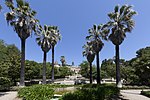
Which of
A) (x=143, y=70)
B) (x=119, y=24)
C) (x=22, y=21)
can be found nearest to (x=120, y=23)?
(x=119, y=24)

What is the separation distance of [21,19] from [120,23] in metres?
17.2

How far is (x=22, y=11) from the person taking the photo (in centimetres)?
3662

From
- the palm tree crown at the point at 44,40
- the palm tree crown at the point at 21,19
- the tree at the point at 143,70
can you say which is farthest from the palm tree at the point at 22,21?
the tree at the point at 143,70

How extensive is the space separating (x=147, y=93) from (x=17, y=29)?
21.8 meters

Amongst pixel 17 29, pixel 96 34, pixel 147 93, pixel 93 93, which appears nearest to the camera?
pixel 93 93

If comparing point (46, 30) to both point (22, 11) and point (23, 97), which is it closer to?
point (22, 11)

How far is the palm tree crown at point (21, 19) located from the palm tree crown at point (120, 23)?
559 inches

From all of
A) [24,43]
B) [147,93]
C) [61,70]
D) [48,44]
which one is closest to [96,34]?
[48,44]

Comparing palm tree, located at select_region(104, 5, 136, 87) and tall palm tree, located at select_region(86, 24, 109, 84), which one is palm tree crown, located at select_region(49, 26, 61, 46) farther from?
palm tree, located at select_region(104, 5, 136, 87)

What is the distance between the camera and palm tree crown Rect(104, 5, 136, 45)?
40.2 m

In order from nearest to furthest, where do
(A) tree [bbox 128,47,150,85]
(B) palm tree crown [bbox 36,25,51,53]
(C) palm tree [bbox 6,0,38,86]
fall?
(C) palm tree [bbox 6,0,38,86]
(A) tree [bbox 128,47,150,85]
(B) palm tree crown [bbox 36,25,51,53]

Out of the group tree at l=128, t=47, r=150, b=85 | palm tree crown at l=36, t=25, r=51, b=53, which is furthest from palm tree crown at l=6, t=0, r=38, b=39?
tree at l=128, t=47, r=150, b=85

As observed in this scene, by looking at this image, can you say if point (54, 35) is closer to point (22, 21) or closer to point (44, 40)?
point (44, 40)

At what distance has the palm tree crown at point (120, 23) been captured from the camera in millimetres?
40237
